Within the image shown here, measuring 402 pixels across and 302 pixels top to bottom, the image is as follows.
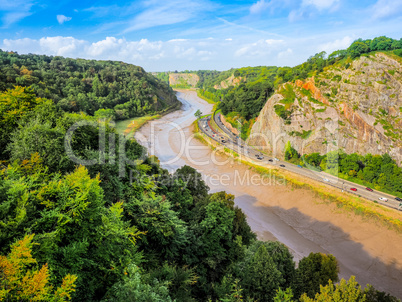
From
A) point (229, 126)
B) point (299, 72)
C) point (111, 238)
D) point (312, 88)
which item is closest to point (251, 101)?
point (229, 126)

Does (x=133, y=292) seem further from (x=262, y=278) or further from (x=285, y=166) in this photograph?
(x=285, y=166)

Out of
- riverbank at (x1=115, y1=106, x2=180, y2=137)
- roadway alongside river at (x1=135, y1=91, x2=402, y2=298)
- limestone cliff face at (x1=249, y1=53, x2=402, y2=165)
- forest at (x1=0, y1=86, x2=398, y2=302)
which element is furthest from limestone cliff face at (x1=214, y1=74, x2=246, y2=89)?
forest at (x1=0, y1=86, x2=398, y2=302)

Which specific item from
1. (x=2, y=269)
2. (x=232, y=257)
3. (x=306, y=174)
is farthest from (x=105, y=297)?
(x=306, y=174)

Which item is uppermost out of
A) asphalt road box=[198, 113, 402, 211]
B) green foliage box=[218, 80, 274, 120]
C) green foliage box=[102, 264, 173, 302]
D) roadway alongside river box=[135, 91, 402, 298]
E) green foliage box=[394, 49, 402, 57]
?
green foliage box=[394, 49, 402, 57]

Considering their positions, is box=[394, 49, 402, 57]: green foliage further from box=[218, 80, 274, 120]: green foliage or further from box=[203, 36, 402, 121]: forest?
box=[218, 80, 274, 120]: green foliage

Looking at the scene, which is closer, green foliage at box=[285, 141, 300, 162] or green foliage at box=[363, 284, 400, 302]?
green foliage at box=[363, 284, 400, 302]
